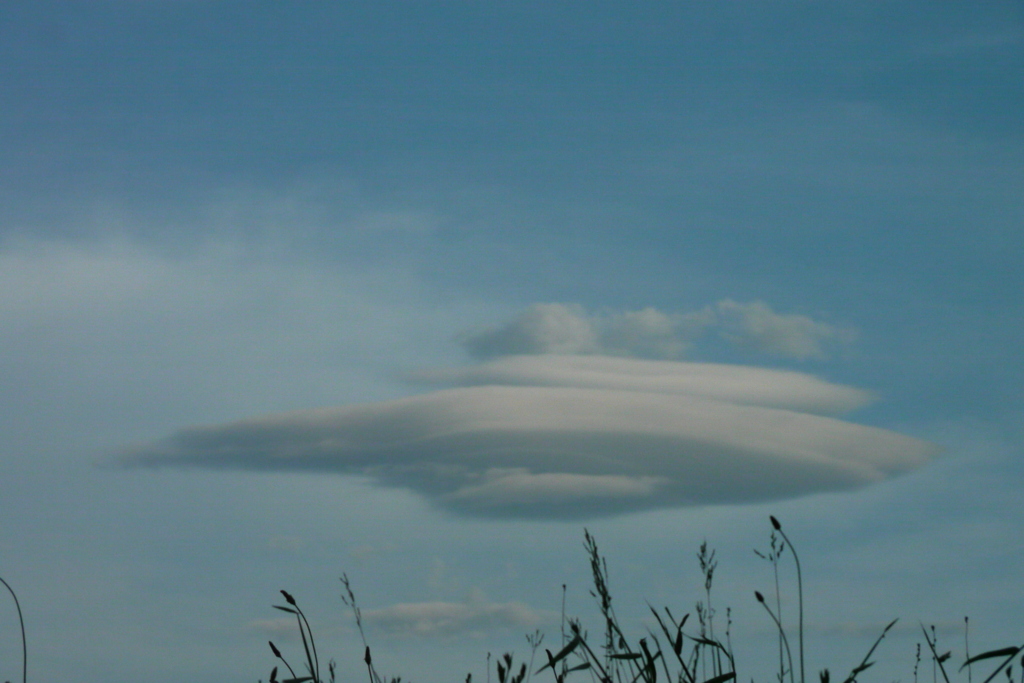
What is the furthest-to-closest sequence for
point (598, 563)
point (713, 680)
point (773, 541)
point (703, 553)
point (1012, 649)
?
point (703, 553) → point (773, 541) → point (598, 563) → point (713, 680) → point (1012, 649)

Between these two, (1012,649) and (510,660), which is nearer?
(1012,649)

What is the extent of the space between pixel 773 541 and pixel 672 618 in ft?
6.48

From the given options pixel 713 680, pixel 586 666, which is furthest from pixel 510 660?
pixel 713 680

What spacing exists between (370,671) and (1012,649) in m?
1.62

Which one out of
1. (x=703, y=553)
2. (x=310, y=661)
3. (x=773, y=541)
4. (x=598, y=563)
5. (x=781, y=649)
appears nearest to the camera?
(x=310, y=661)

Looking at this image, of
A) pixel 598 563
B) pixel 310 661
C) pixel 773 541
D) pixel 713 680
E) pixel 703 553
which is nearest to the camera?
pixel 713 680

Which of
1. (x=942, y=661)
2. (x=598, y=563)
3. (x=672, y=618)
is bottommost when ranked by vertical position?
(x=942, y=661)

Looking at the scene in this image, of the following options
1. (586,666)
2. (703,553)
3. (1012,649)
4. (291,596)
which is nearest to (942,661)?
(1012,649)

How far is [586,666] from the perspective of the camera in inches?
98.8

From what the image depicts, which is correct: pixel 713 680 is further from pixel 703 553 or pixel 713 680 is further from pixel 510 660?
pixel 703 553

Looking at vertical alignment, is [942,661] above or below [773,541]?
below

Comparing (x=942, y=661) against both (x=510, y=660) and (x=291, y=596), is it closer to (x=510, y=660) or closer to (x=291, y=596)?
(x=510, y=660)

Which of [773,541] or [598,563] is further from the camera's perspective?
[773,541]

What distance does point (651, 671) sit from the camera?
2.45 m
